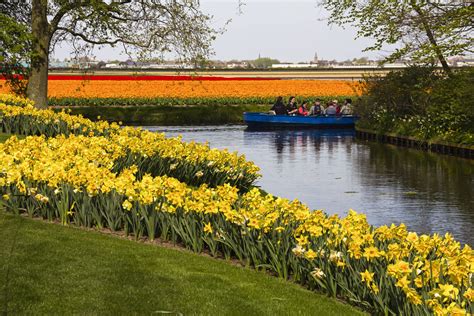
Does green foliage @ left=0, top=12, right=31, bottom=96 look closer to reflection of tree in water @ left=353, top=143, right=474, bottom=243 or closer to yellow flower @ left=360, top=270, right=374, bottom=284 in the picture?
reflection of tree in water @ left=353, top=143, right=474, bottom=243

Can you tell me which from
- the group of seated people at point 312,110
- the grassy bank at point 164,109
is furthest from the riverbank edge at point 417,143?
the grassy bank at point 164,109

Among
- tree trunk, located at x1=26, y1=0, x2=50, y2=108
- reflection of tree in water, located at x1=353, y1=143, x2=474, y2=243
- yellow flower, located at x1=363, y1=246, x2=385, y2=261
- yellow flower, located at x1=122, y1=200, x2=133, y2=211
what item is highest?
tree trunk, located at x1=26, y1=0, x2=50, y2=108

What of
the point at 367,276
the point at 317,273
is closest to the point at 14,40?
the point at 317,273

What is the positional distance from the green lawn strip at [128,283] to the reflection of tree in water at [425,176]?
24.1 feet

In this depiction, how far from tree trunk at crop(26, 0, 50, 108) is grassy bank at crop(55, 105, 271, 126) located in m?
12.5

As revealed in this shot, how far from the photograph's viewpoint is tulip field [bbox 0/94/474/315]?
7.95 m

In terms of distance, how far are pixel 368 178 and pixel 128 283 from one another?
1532 cm

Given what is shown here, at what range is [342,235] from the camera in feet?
30.0

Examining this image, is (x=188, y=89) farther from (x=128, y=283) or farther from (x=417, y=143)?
(x=128, y=283)

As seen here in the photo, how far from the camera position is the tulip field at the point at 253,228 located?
26.1 ft

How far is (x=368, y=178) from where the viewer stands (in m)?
23.2

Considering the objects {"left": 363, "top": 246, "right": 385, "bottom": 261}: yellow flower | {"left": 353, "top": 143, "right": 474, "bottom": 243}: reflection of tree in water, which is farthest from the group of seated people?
{"left": 363, "top": 246, "right": 385, "bottom": 261}: yellow flower

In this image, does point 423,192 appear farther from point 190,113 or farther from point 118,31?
point 190,113

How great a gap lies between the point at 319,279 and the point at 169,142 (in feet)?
27.9
